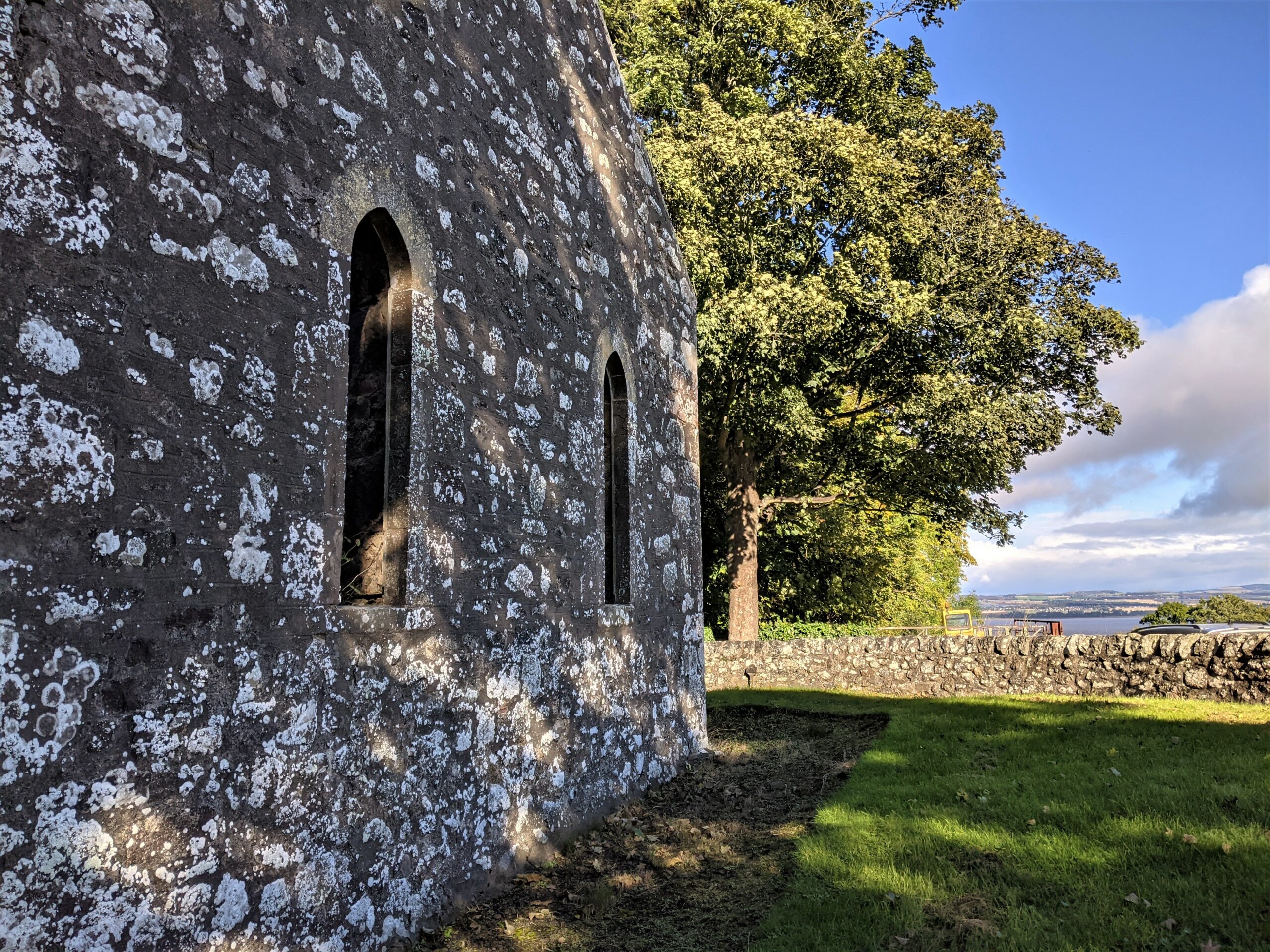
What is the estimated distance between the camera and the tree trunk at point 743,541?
1875 cm

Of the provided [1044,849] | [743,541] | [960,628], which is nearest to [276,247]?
[1044,849]

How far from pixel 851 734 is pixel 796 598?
16.9m

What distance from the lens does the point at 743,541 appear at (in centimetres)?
1878

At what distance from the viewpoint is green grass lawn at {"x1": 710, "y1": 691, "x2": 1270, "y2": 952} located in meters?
3.92

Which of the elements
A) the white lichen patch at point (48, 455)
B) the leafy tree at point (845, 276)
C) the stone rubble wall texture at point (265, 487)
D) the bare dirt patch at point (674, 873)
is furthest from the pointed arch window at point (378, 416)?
the leafy tree at point (845, 276)

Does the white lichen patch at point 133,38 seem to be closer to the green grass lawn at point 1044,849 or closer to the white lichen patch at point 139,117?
the white lichen patch at point 139,117

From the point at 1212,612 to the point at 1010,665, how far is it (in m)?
27.5

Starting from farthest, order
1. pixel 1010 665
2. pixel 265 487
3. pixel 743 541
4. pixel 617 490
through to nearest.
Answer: pixel 743 541, pixel 1010 665, pixel 617 490, pixel 265 487

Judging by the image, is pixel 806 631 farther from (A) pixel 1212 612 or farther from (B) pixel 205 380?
(A) pixel 1212 612

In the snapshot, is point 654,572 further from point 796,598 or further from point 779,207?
point 796,598

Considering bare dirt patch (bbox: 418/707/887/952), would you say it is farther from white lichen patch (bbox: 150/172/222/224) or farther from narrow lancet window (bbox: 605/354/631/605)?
white lichen patch (bbox: 150/172/222/224)

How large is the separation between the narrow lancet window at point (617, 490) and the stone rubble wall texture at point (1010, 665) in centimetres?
874

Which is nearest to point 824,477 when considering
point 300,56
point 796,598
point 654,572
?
point 796,598

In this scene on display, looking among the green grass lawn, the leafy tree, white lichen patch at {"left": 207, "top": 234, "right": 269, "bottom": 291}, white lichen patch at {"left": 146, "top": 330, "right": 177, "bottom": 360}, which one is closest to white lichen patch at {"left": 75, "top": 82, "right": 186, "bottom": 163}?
white lichen patch at {"left": 207, "top": 234, "right": 269, "bottom": 291}
